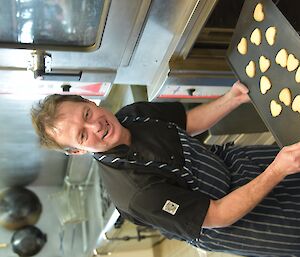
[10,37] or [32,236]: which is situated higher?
[10,37]

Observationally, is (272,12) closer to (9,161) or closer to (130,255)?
(9,161)

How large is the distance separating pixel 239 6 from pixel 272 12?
1.20 feet

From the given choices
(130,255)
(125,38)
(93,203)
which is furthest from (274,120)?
(130,255)

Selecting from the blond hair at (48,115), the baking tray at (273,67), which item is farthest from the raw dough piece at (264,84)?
the blond hair at (48,115)

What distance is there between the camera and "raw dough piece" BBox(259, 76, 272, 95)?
1.04 m

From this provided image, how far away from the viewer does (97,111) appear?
47.9 inches

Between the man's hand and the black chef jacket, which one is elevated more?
the man's hand

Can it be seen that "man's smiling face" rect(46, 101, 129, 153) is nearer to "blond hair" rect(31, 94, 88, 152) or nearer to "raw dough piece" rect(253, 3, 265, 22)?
"blond hair" rect(31, 94, 88, 152)

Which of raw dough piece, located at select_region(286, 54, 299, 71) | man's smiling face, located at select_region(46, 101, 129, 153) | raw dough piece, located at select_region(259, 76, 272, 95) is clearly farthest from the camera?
man's smiling face, located at select_region(46, 101, 129, 153)

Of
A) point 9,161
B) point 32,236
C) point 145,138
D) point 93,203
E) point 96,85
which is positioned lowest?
point 32,236

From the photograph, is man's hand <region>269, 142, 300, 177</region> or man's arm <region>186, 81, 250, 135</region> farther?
man's arm <region>186, 81, 250, 135</region>

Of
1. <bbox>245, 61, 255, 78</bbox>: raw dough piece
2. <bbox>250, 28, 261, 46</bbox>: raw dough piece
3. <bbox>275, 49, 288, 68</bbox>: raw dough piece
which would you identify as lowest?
<bbox>245, 61, 255, 78</bbox>: raw dough piece

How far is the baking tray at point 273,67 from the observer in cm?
96

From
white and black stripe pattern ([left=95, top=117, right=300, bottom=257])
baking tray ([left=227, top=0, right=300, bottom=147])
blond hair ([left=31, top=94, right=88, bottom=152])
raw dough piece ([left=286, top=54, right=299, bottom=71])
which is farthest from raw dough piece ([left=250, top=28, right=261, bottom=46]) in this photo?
blond hair ([left=31, top=94, right=88, bottom=152])
